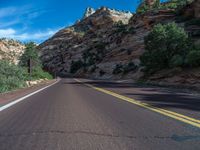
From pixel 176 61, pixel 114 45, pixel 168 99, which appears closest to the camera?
pixel 168 99

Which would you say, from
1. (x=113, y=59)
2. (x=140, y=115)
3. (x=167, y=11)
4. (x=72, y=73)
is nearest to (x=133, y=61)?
(x=113, y=59)

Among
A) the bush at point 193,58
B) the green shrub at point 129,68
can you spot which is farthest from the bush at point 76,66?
the bush at point 193,58

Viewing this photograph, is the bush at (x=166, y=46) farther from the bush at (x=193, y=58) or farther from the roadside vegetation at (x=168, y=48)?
the bush at (x=193, y=58)

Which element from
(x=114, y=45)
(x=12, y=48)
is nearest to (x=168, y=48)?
(x=114, y=45)

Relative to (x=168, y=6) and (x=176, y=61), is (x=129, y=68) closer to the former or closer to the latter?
(x=176, y=61)

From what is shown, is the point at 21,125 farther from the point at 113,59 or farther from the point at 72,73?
the point at 72,73

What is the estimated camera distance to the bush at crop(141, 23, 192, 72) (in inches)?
1548

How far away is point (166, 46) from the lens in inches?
1615

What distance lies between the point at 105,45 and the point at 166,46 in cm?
6414

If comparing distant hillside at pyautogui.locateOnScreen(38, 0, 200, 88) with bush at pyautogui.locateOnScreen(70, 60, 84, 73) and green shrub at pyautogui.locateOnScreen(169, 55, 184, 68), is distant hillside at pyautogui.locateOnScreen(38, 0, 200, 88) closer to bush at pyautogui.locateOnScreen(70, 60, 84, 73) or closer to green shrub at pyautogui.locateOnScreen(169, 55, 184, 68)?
bush at pyautogui.locateOnScreen(70, 60, 84, 73)

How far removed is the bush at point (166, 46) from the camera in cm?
3931

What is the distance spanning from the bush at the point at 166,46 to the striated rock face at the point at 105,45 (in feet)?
47.9

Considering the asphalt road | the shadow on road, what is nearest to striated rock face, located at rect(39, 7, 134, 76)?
the shadow on road

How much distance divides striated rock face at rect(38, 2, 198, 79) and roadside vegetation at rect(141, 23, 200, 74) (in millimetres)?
14670
